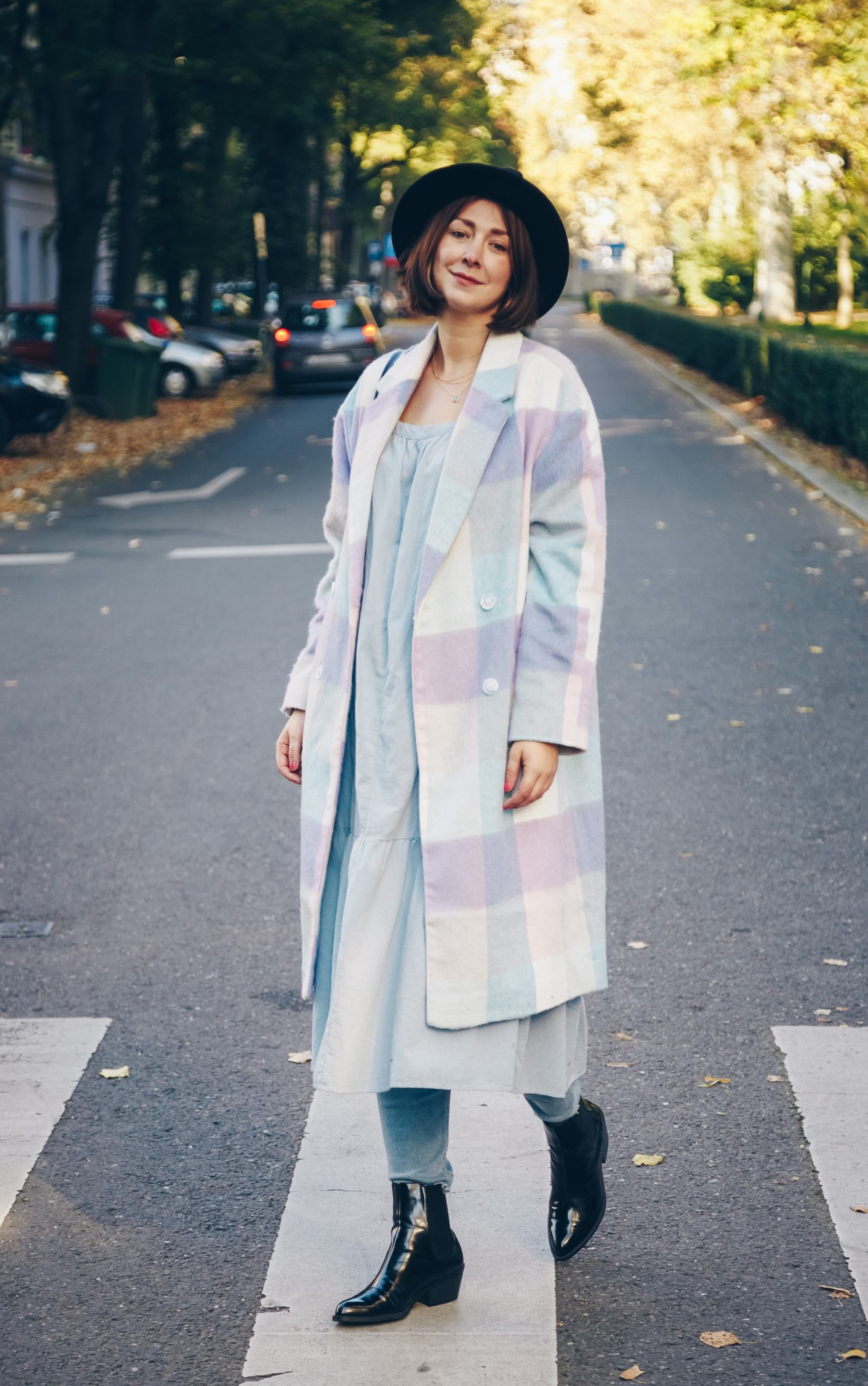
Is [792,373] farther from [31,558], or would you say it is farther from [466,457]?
[466,457]

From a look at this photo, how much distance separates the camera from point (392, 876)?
269cm

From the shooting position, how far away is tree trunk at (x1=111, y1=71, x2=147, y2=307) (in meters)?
24.7

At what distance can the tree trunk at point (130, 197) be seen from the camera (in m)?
24.7

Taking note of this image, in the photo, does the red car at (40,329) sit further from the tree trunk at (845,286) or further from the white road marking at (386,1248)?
the white road marking at (386,1248)

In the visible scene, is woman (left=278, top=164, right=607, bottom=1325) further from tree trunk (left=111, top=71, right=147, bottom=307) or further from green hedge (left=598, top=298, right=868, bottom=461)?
tree trunk (left=111, top=71, right=147, bottom=307)

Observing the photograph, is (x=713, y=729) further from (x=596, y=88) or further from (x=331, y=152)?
(x=331, y=152)

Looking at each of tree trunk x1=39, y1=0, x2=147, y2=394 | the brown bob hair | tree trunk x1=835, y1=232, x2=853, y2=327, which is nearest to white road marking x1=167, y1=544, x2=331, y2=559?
the brown bob hair

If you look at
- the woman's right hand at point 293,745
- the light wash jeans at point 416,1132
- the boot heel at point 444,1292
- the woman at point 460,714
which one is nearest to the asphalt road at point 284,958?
the boot heel at point 444,1292

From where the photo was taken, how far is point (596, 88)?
40.5 meters

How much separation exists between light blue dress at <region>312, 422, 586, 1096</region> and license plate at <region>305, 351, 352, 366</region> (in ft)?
83.8

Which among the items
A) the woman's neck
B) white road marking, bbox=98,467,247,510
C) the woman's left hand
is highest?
the woman's neck

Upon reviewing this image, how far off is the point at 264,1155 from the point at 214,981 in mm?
980

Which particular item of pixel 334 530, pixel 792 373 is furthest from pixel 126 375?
pixel 334 530

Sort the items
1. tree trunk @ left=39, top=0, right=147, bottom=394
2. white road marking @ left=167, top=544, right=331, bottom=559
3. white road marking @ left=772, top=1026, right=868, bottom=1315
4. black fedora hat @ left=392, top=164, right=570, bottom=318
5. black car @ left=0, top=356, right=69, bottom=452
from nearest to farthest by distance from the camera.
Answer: black fedora hat @ left=392, top=164, right=570, bottom=318, white road marking @ left=772, top=1026, right=868, bottom=1315, white road marking @ left=167, top=544, right=331, bottom=559, black car @ left=0, top=356, right=69, bottom=452, tree trunk @ left=39, top=0, right=147, bottom=394
